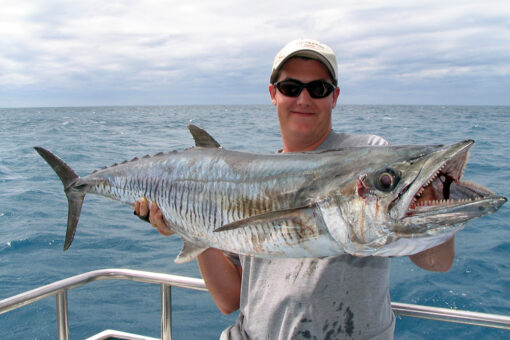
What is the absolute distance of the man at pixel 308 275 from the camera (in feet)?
6.07

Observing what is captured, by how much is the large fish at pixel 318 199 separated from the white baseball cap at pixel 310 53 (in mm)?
615

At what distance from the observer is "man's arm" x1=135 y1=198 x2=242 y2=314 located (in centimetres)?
228

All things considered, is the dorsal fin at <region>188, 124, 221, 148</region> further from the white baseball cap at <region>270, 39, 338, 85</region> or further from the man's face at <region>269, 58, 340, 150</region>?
the white baseball cap at <region>270, 39, 338, 85</region>

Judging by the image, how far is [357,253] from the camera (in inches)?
57.6

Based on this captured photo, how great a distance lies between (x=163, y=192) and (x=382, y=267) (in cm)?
118

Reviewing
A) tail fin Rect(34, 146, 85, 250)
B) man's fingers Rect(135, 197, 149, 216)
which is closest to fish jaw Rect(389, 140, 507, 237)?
man's fingers Rect(135, 197, 149, 216)

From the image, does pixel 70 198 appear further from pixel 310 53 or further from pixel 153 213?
pixel 310 53

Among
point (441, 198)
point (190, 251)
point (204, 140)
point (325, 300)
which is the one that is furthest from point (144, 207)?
point (441, 198)

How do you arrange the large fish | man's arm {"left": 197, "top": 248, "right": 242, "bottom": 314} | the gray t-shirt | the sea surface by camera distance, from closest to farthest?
1. the large fish
2. the gray t-shirt
3. man's arm {"left": 197, "top": 248, "right": 242, "bottom": 314}
4. the sea surface

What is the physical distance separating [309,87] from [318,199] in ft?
2.94

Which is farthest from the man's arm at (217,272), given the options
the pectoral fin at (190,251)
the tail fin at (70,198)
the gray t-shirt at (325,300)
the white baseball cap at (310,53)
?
the white baseball cap at (310,53)

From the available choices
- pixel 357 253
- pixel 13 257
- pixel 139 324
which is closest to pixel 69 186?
pixel 357 253

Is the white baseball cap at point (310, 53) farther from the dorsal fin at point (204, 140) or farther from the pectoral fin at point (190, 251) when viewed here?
the pectoral fin at point (190, 251)

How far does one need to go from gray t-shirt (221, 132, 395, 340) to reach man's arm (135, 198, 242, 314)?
16.3 inches
